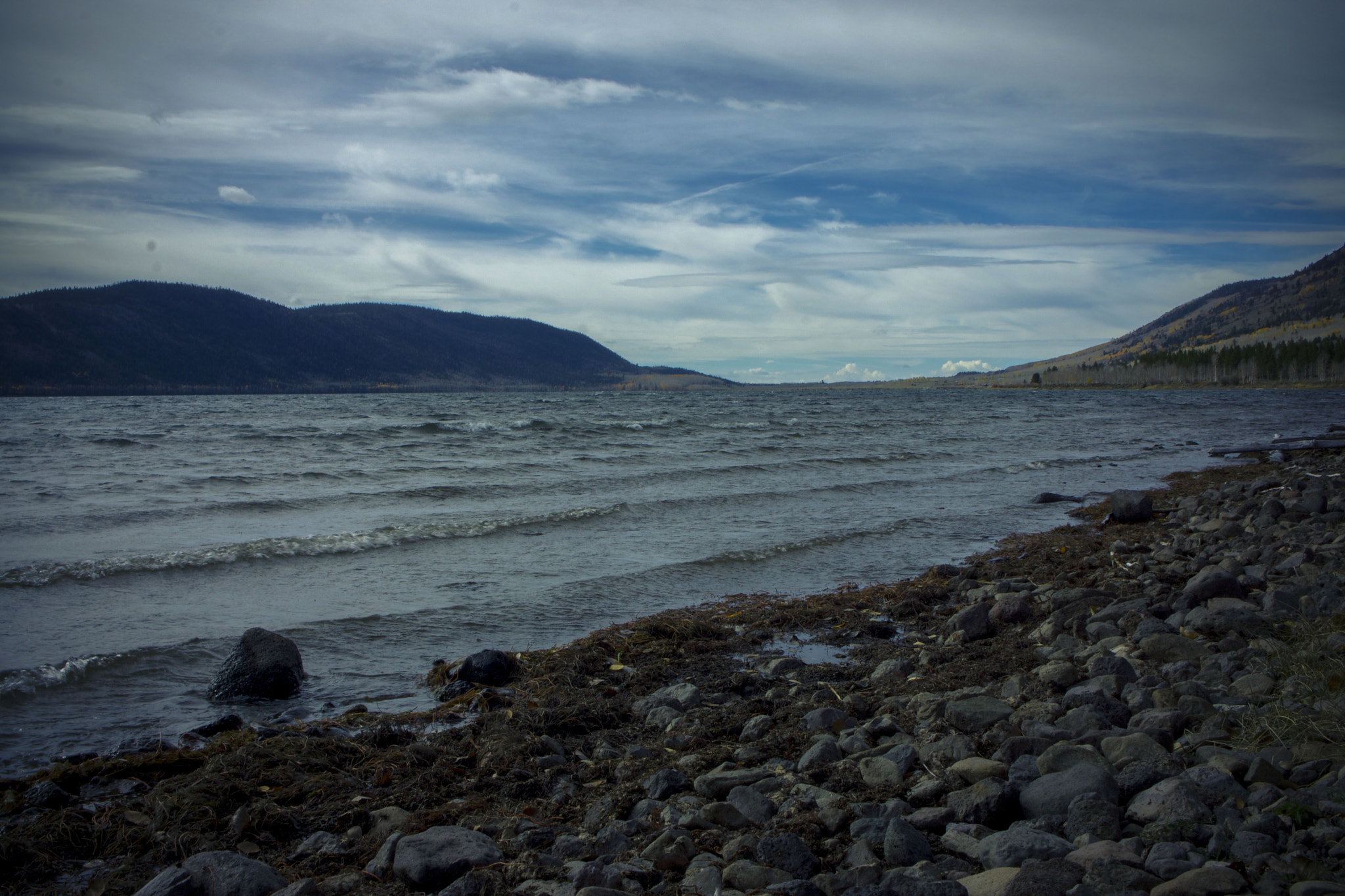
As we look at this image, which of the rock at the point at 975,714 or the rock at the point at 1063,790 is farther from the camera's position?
the rock at the point at 975,714

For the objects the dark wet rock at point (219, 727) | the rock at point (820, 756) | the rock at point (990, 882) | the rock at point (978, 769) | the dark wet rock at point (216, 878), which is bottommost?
the dark wet rock at point (219, 727)

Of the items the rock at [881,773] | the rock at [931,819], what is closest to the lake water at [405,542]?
the rock at [881,773]

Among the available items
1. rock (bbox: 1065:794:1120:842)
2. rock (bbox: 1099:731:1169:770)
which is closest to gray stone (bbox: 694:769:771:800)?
rock (bbox: 1065:794:1120:842)

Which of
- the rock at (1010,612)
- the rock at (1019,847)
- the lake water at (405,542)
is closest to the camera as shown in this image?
the rock at (1019,847)

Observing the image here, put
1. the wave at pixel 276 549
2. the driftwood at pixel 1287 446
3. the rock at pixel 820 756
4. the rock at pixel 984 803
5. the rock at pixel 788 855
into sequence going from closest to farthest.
Result: 1. the rock at pixel 788 855
2. the rock at pixel 984 803
3. the rock at pixel 820 756
4. the wave at pixel 276 549
5. the driftwood at pixel 1287 446

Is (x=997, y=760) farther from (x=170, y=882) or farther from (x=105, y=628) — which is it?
(x=105, y=628)

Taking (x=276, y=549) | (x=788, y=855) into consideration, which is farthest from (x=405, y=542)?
(x=788, y=855)

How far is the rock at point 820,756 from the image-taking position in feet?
15.3

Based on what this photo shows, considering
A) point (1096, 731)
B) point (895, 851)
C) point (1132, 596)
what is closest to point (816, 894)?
point (895, 851)

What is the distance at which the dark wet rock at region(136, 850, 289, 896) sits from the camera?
3484mm

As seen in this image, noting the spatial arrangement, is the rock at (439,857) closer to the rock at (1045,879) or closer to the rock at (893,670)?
the rock at (1045,879)

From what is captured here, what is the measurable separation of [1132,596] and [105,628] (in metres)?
11.6

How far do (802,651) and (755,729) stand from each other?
2.66m

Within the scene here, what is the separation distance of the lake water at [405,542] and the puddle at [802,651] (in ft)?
6.62
